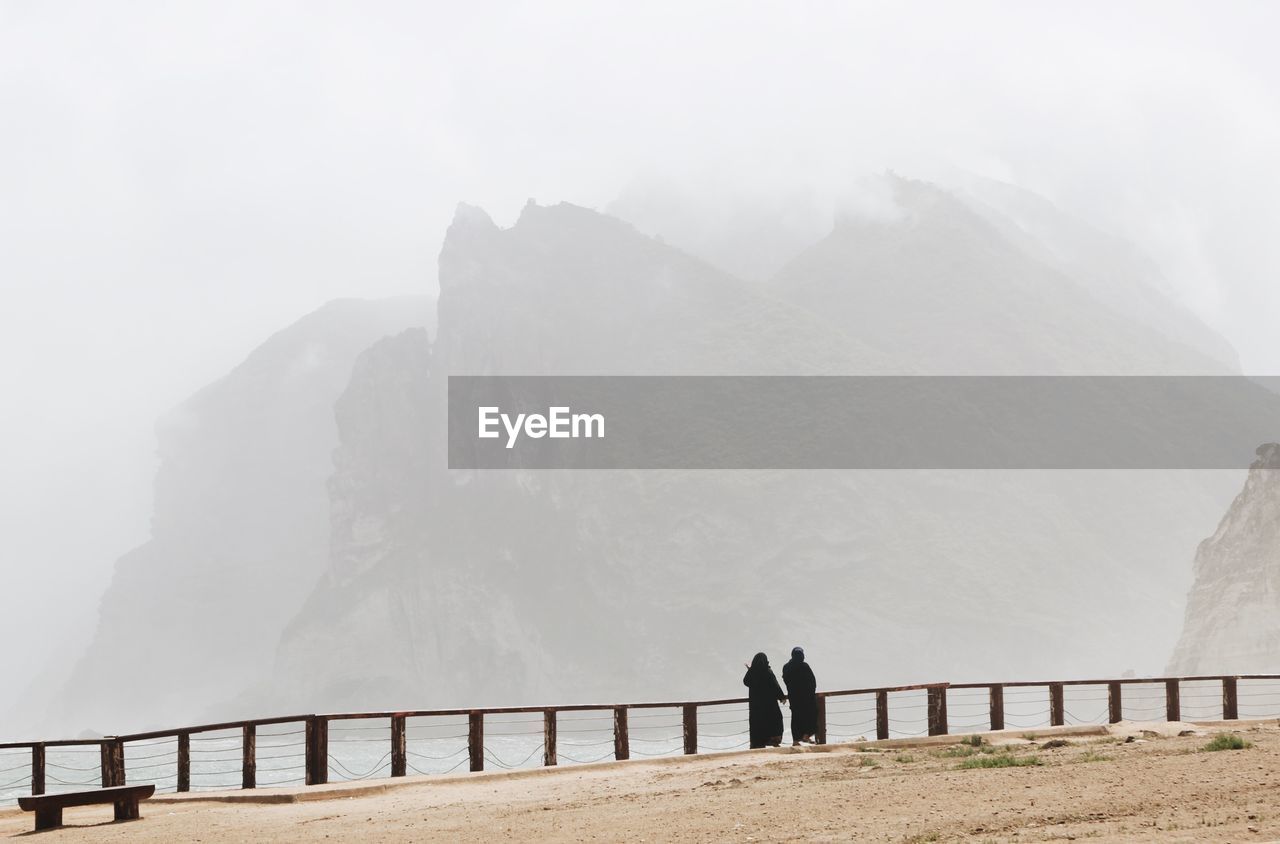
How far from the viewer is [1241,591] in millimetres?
72125

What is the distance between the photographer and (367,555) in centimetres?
19438

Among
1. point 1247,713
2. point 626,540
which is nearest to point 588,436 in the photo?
point 626,540

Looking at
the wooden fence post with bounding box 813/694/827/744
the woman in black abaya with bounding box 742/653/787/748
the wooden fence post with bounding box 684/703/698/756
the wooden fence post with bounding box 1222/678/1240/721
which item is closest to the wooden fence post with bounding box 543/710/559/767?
the wooden fence post with bounding box 684/703/698/756

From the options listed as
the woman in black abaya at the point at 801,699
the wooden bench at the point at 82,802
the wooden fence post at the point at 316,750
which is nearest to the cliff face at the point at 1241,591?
the woman in black abaya at the point at 801,699

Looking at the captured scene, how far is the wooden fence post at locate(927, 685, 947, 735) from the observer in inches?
960

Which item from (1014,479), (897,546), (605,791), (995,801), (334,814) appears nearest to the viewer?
(995,801)

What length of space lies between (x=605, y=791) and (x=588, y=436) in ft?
582

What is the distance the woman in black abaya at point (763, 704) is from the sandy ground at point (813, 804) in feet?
8.57

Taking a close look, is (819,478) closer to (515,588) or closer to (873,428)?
(873,428)

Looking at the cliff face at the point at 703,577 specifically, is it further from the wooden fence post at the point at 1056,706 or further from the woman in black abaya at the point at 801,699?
the woman in black abaya at the point at 801,699

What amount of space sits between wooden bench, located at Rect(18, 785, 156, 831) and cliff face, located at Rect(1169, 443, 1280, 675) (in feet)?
198

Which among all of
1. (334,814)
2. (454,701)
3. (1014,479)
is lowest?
(454,701)

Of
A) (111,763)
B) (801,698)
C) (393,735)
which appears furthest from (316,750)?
(801,698)

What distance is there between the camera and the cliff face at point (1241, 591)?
69.1 meters
